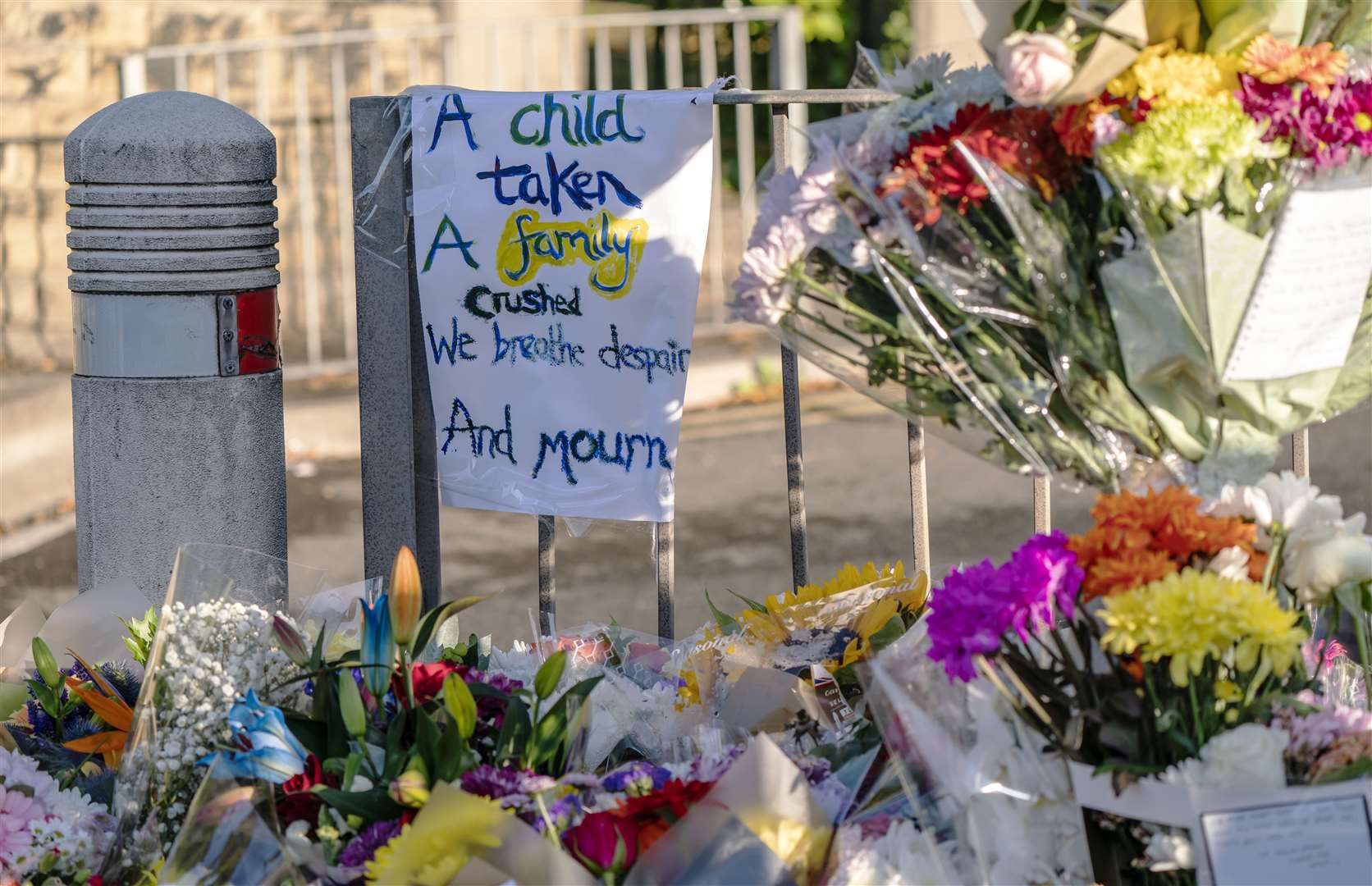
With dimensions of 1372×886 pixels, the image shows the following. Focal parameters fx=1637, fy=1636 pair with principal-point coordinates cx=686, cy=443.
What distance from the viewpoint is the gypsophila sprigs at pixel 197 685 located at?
197 cm

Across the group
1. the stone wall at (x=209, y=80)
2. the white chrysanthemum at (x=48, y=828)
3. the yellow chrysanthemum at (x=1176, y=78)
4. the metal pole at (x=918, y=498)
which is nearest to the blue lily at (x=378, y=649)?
the white chrysanthemum at (x=48, y=828)

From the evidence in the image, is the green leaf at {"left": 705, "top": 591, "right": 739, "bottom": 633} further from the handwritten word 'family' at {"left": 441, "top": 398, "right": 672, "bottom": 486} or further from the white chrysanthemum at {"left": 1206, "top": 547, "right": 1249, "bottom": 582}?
the white chrysanthemum at {"left": 1206, "top": 547, "right": 1249, "bottom": 582}

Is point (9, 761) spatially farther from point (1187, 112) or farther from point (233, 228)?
point (1187, 112)

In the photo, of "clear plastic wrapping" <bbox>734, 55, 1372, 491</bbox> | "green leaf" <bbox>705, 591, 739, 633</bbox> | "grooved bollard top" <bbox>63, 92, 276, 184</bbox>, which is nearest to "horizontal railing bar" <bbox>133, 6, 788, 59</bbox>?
"grooved bollard top" <bbox>63, 92, 276, 184</bbox>

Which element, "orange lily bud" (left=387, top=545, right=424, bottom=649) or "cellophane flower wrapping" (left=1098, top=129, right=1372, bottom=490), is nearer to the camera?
"cellophane flower wrapping" (left=1098, top=129, right=1372, bottom=490)

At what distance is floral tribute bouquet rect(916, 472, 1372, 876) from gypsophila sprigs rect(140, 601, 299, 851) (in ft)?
2.78

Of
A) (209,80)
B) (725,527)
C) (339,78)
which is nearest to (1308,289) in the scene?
(725,527)

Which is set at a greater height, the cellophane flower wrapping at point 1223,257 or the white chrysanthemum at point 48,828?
the cellophane flower wrapping at point 1223,257

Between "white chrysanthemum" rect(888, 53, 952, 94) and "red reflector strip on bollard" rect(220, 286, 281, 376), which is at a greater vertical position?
"white chrysanthemum" rect(888, 53, 952, 94)

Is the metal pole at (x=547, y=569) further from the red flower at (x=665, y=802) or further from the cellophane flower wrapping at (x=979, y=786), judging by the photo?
the cellophane flower wrapping at (x=979, y=786)

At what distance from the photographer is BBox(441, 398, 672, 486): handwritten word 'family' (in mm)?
2773

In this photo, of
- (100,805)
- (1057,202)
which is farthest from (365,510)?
(1057,202)

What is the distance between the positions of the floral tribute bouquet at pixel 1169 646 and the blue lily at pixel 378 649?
63 cm

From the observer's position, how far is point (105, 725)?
2309 millimetres
